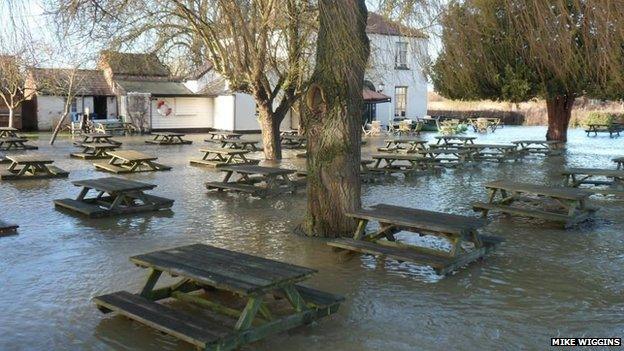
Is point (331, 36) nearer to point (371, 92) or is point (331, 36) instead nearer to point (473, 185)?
point (473, 185)

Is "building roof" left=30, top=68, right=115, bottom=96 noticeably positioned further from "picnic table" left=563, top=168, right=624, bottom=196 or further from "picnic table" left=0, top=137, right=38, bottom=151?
"picnic table" left=563, top=168, right=624, bottom=196

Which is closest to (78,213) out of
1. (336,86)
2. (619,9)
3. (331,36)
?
(336,86)

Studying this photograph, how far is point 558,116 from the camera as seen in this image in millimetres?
25578

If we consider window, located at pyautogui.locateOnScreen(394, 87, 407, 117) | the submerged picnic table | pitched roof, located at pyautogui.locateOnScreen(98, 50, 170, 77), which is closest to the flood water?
the submerged picnic table

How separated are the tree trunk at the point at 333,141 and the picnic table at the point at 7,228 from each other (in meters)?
3.84

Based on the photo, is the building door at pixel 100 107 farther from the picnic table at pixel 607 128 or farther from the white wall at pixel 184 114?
the picnic table at pixel 607 128

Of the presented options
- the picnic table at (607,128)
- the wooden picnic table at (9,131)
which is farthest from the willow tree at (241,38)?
the picnic table at (607,128)

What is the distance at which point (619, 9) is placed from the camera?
4.98 m

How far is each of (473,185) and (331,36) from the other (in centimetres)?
842

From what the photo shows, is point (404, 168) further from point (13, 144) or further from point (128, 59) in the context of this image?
point (13, 144)

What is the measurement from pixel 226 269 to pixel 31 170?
1164 cm

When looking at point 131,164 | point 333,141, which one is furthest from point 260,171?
point 131,164

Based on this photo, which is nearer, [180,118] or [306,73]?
[306,73]

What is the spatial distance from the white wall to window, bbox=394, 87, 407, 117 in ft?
38.7
